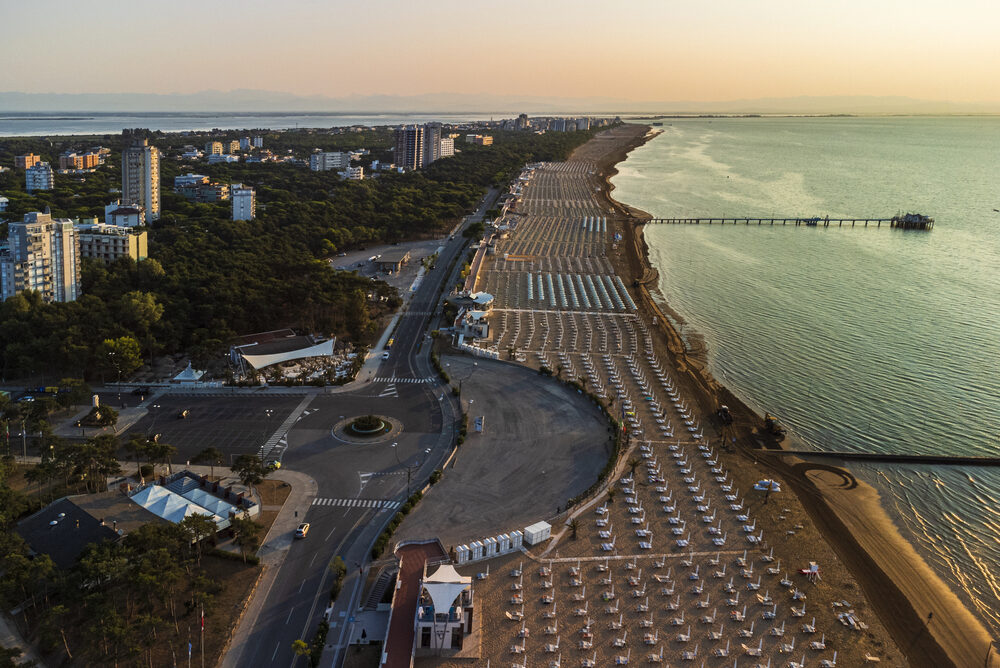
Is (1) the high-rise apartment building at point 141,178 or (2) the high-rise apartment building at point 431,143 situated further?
(2) the high-rise apartment building at point 431,143

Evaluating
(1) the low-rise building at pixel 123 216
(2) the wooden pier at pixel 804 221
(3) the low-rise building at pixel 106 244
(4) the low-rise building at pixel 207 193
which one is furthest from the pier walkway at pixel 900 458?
(4) the low-rise building at pixel 207 193

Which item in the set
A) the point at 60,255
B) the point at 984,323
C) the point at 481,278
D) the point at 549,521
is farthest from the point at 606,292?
the point at 60,255

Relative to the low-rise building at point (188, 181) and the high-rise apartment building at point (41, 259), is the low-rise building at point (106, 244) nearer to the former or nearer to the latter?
the high-rise apartment building at point (41, 259)

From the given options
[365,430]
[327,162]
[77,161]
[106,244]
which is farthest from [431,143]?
[365,430]

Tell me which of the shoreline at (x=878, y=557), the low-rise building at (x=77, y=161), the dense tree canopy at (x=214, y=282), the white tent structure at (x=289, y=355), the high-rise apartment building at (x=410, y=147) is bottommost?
the shoreline at (x=878, y=557)

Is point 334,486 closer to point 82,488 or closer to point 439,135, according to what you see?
point 82,488

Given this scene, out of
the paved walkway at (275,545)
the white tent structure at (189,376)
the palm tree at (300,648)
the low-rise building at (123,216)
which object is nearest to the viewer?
the palm tree at (300,648)

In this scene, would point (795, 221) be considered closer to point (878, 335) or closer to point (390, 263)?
point (878, 335)

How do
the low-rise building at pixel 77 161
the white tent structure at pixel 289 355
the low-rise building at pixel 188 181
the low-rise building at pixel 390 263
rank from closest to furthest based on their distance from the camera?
1. the white tent structure at pixel 289 355
2. the low-rise building at pixel 390 263
3. the low-rise building at pixel 188 181
4. the low-rise building at pixel 77 161
